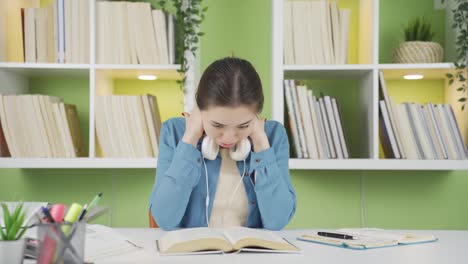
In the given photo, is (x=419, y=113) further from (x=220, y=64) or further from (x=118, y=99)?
(x=118, y=99)

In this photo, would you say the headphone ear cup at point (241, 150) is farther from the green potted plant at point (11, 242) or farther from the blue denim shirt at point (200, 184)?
the green potted plant at point (11, 242)

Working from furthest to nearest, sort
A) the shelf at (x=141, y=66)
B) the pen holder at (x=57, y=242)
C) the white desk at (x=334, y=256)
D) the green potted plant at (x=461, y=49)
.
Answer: the shelf at (x=141, y=66)
the green potted plant at (x=461, y=49)
the white desk at (x=334, y=256)
the pen holder at (x=57, y=242)

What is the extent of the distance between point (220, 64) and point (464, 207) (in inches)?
67.4

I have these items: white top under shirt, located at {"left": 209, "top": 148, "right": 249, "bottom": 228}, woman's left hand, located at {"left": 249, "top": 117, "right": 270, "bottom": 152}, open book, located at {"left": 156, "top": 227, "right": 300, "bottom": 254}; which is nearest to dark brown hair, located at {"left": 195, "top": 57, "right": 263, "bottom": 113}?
woman's left hand, located at {"left": 249, "top": 117, "right": 270, "bottom": 152}

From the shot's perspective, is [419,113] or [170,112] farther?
[170,112]

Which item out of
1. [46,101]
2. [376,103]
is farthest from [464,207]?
[46,101]

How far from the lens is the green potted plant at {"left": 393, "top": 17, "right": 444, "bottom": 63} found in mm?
2529

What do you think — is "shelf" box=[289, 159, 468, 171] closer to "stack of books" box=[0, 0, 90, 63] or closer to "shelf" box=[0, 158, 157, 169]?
"shelf" box=[0, 158, 157, 169]

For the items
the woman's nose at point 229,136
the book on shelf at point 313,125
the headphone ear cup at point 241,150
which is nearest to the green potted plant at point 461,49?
the book on shelf at point 313,125

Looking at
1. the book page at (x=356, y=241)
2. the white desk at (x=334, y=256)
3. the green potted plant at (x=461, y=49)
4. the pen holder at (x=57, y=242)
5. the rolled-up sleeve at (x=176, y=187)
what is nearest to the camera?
the pen holder at (x=57, y=242)

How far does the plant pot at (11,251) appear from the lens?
3.50ft

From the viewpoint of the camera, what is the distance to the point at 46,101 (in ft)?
8.41

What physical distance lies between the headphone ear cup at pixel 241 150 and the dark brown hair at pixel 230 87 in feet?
0.46

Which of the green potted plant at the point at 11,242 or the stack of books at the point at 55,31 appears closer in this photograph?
the green potted plant at the point at 11,242
